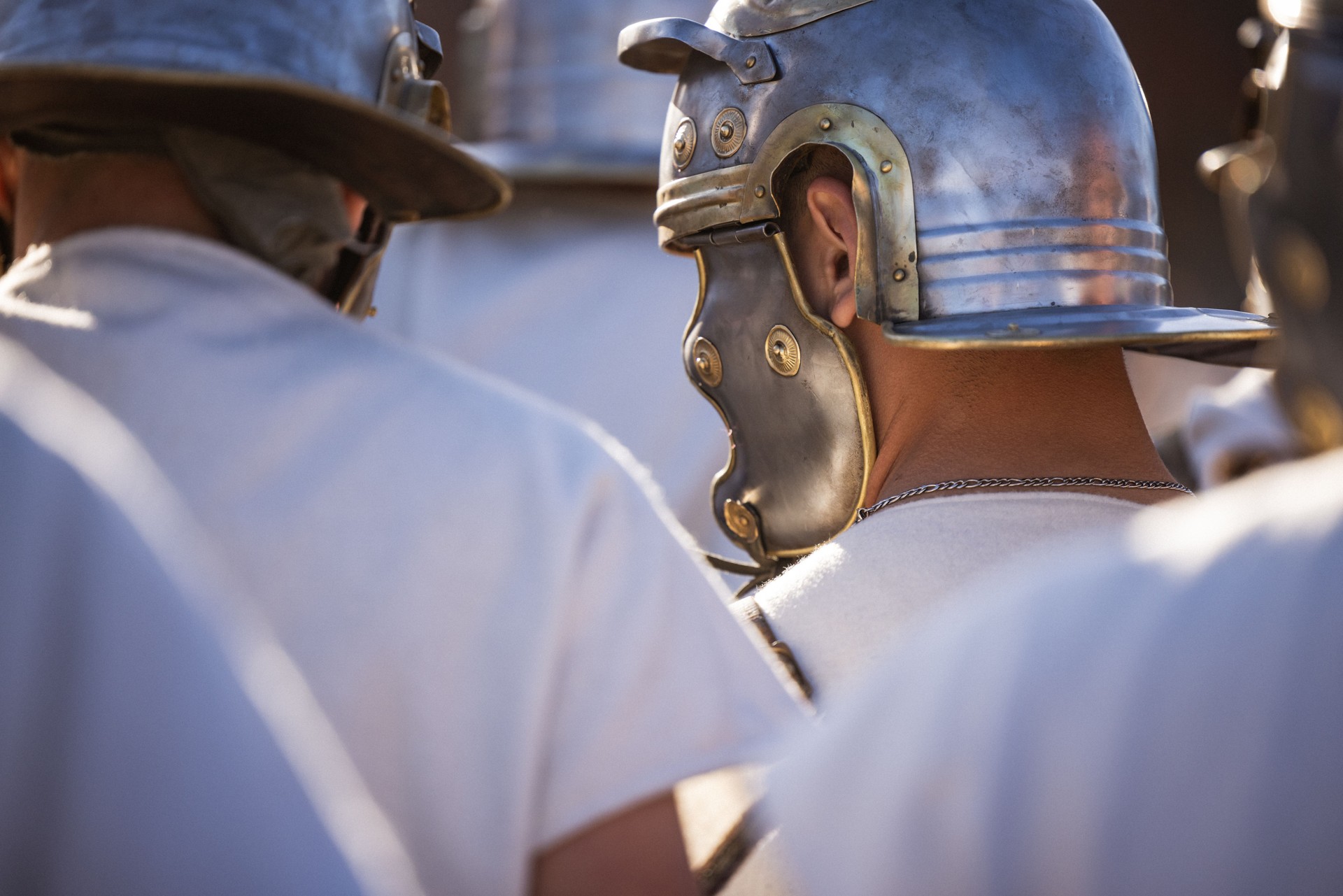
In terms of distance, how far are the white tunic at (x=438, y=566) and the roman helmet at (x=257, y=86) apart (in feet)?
0.72

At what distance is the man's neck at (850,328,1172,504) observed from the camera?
1.76 m

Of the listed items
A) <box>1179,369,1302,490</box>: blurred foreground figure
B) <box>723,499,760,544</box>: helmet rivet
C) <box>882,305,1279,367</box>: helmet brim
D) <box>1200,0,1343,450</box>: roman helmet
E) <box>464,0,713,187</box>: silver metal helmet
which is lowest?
<box>1179,369,1302,490</box>: blurred foreground figure

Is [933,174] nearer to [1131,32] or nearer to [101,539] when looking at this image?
[101,539]

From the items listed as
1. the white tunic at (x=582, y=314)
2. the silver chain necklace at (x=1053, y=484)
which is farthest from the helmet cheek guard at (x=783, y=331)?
the white tunic at (x=582, y=314)

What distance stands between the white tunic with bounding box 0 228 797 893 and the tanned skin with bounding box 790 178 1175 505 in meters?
0.77

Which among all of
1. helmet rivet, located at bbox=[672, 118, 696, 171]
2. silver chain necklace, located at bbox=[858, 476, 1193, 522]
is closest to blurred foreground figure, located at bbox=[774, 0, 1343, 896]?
Answer: silver chain necklace, located at bbox=[858, 476, 1193, 522]

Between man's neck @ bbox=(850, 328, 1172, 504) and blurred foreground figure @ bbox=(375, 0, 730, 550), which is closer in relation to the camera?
man's neck @ bbox=(850, 328, 1172, 504)

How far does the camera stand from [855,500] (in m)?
2.04

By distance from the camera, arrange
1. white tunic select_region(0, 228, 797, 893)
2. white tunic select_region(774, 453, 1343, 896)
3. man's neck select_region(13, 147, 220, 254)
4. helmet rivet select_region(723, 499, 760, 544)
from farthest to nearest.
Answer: helmet rivet select_region(723, 499, 760, 544) → man's neck select_region(13, 147, 220, 254) → white tunic select_region(0, 228, 797, 893) → white tunic select_region(774, 453, 1343, 896)

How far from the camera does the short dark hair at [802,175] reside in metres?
1.97

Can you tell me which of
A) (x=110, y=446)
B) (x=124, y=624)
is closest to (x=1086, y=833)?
(x=124, y=624)

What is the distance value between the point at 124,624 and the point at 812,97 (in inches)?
56.7

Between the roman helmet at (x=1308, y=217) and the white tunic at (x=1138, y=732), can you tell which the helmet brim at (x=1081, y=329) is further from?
the white tunic at (x=1138, y=732)

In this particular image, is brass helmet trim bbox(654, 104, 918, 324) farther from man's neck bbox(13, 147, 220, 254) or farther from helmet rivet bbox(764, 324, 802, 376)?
man's neck bbox(13, 147, 220, 254)
